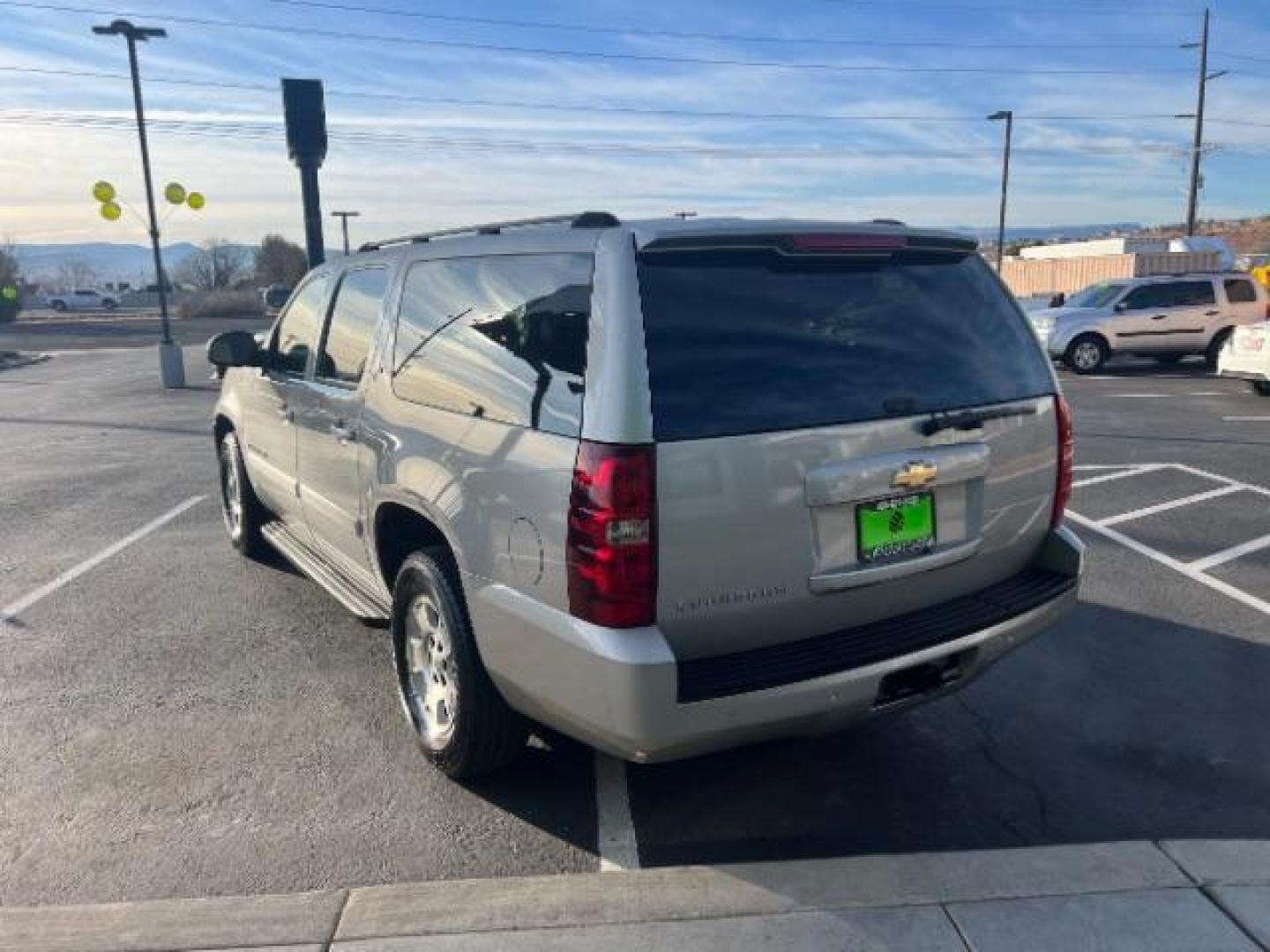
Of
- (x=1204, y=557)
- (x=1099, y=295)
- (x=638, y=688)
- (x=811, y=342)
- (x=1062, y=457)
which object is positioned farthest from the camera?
(x=1099, y=295)

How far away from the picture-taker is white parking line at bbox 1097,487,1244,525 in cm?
703

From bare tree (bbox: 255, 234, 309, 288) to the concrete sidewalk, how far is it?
78187 mm

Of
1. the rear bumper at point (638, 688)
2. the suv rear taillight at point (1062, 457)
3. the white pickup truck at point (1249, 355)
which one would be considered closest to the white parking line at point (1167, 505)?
the suv rear taillight at point (1062, 457)

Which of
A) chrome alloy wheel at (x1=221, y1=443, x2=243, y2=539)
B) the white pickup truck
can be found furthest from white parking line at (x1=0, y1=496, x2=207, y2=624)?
the white pickup truck

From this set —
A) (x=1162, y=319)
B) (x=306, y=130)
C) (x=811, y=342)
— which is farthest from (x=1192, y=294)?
(x=811, y=342)

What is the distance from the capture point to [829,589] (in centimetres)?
282

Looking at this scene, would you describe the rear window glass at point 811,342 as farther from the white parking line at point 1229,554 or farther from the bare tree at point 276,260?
the bare tree at point 276,260

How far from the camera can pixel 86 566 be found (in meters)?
6.10

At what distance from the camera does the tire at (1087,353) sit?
1809 centimetres

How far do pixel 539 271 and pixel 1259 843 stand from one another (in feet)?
9.30

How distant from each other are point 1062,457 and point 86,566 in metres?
5.64

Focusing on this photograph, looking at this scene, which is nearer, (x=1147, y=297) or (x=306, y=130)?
(x=306, y=130)

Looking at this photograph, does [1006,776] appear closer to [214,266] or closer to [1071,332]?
[1071,332]

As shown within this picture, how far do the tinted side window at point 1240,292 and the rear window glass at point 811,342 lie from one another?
17.5m
